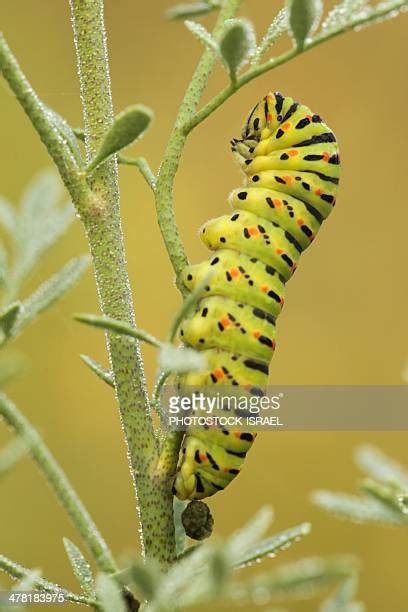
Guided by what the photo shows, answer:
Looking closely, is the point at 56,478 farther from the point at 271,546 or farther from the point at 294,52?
the point at 294,52

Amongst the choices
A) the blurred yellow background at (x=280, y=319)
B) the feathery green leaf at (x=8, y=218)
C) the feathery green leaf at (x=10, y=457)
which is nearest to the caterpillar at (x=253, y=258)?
the feathery green leaf at (x=8, y=218)

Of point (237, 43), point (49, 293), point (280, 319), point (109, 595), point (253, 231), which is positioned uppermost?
point (280, 319)

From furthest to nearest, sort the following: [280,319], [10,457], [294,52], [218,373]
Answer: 1. [280,319]
2. [218,373]
3. [294,52]
4. [10,457]

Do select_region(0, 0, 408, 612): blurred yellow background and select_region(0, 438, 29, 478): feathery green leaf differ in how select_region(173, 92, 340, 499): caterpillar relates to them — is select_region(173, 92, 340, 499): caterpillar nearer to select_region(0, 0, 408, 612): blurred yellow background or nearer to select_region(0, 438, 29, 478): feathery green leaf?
select_region(0, 438, 29, 478): feathery green leaf

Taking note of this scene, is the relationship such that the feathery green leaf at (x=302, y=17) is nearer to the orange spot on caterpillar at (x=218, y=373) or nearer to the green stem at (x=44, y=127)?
the green stem at (x=44, y=127)

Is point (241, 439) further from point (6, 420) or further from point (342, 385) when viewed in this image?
point (342, 385)

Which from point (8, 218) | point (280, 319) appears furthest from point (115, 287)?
point (280, 319)
